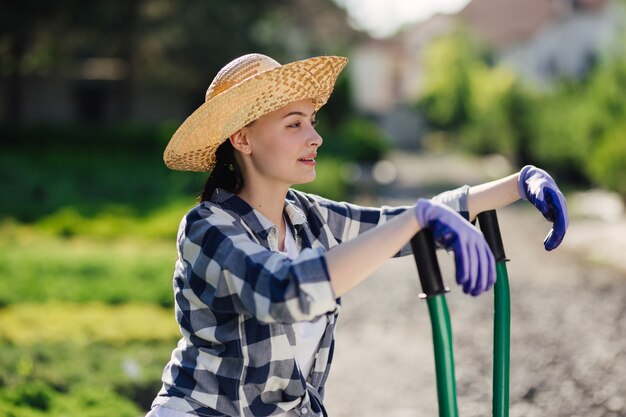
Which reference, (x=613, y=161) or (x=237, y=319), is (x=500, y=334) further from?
(x=613, y=161)

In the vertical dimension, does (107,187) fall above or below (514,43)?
below

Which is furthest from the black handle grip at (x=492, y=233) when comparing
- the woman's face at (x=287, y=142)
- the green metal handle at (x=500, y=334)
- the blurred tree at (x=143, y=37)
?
the blurred tree at (x=143, y=37)

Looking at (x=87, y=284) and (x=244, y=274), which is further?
(x=87, y=284)

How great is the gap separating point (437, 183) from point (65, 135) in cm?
956

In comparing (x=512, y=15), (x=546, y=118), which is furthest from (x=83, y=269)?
(x=512, y=15)

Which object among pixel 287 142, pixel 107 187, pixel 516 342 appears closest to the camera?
pixel 287 142

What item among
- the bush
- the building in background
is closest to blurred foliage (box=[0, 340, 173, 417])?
the bush

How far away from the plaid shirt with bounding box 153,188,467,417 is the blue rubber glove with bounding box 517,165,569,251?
248 mm

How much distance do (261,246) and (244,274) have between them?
0.36 feet

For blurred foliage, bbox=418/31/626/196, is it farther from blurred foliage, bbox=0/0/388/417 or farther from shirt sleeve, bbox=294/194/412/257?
shirt sleeve, bbox=294/194/412/257

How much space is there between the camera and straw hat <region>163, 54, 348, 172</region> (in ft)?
7.14

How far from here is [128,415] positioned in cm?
423

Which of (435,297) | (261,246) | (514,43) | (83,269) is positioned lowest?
(435,297)

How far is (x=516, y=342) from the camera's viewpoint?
20.9 ft
